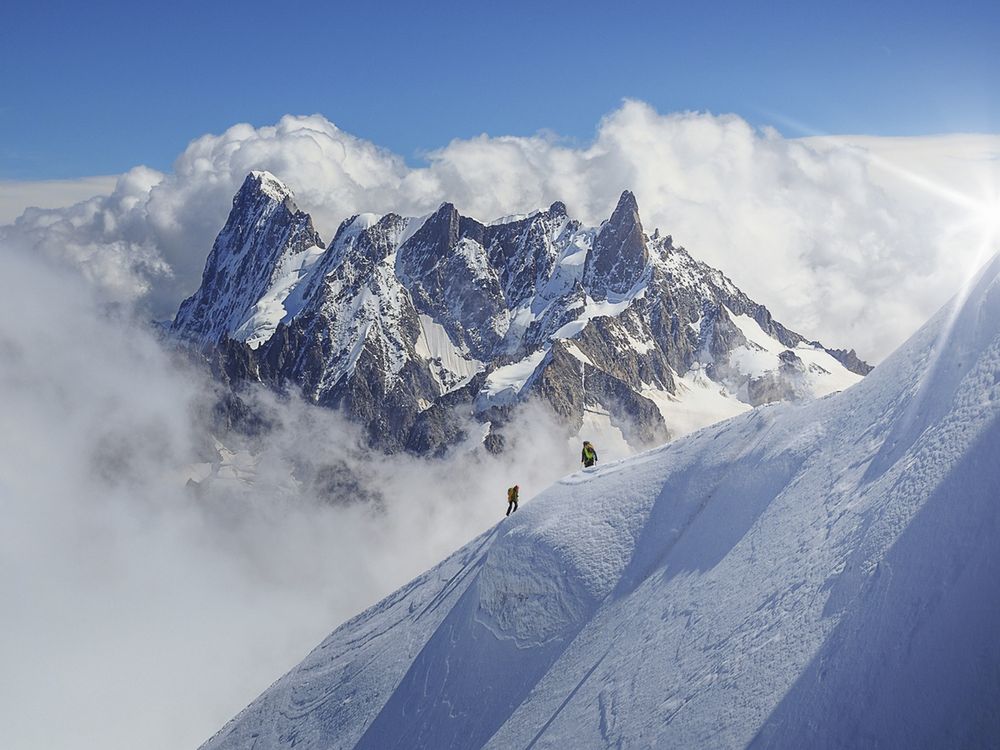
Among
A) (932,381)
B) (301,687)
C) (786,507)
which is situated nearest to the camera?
(932,381)

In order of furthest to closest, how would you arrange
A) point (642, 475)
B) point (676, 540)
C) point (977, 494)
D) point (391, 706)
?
point (642, 475), point (391, 706), point (676, 540), point (977, 494)

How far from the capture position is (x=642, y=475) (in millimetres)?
35625

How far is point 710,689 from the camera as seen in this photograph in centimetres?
2138

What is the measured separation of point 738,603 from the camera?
23516 millimetres

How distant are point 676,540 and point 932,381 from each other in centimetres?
1077

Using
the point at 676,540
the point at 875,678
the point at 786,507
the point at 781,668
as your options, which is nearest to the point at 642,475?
the point at 676,540

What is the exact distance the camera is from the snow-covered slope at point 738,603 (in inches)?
691

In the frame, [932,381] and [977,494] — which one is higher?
[932,381]

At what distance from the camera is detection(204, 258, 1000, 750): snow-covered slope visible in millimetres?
17562

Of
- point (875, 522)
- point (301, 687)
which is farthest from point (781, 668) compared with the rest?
point (301, 687)

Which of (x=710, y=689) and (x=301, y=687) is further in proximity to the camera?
(x=301, y=687)

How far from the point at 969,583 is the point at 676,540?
46.0 feet

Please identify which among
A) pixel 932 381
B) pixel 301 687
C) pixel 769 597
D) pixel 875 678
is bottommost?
pixel 875 678

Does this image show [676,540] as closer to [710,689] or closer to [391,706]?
[710,689]
